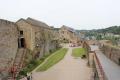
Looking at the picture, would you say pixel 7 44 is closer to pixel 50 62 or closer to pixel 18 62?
pixel 18 62

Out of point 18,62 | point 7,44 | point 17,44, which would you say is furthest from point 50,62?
point 7,44

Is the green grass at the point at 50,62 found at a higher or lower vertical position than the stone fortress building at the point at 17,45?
lower

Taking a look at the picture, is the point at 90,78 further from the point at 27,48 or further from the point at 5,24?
the point at 27,48

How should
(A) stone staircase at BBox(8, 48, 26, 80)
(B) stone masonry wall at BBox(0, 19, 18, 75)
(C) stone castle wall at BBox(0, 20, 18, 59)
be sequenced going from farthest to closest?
(C) stone castle wall at BBox(0, 20, 18, 59), (A) stone staircase at BBox(8, 48, 26, 80), (B) stone masonry wall at BBox(0, 19, 18, 75)

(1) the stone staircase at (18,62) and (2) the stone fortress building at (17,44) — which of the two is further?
(2) the stone fortress building at (17,44)

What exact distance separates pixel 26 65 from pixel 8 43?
4.43 m

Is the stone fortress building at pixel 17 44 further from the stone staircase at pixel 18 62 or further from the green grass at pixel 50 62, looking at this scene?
the green grass at pixel 50 62

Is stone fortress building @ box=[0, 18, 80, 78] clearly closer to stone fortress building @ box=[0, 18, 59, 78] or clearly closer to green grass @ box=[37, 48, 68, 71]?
stone fortress building @ box=[0, 18, 59, 78]

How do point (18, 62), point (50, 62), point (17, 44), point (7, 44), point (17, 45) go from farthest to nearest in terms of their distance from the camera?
point (50, 62) < point (17, 45) < point (17, 44) < point (18, 62) < point (7, 44)

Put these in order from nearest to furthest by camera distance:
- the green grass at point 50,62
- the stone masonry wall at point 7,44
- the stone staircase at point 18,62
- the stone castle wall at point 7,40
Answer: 1. the stone masonry wall at point 7,44
2. the stone staircase at point 18,62
3. the stone castle wall at point 7,40
4. the green grass at point 50,62

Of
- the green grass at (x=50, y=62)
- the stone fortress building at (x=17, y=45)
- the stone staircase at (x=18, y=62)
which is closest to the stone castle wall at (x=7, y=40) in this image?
the stone fortress building at (x=17, y=45)

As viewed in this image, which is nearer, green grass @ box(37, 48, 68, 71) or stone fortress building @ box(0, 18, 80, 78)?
stone fortress building @ box(0, 18, 80, 78)

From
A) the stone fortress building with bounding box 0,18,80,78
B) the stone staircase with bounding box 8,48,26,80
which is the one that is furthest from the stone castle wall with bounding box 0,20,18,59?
the stone staircase with bounding box 8,48,26,80

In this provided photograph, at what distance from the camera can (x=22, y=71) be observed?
85.7 feet
